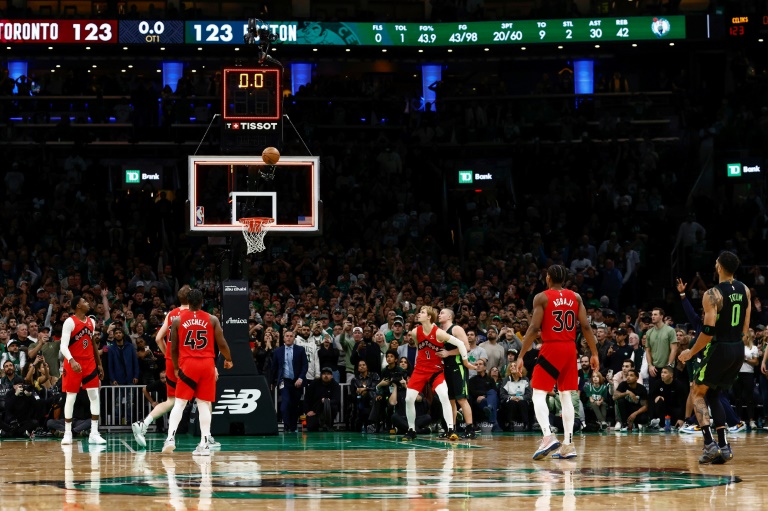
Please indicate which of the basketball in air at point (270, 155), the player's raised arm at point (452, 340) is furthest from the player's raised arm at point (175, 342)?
the player's raised arm at point (452, 340)

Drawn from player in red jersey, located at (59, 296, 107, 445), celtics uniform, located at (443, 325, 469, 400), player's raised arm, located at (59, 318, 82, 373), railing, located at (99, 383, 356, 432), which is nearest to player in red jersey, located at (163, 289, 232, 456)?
player's raised arm, located at (59, 318, 82, 373)

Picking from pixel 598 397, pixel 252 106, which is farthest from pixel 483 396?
pixel 252 106

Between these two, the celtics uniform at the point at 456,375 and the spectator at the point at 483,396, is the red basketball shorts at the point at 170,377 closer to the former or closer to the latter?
the celtics uniform at the point at 456,375

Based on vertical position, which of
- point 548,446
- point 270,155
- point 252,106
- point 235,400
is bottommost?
point 548,446

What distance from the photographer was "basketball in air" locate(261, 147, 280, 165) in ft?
64.4

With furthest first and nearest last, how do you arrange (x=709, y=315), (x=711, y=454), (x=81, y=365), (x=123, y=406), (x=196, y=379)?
1. (x=123, y=406)
2. (x=81, y=365)
3. (x=196, y=379)
4. (x=709, y=315)
5. (x=711, y=454)

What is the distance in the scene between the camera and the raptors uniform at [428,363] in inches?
760

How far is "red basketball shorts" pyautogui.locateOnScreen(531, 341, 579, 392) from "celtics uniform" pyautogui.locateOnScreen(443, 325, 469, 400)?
5027 mm

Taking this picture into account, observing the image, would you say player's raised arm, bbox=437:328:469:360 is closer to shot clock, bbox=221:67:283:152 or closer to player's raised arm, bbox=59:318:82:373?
shot clock, bbox=221:67:283:152

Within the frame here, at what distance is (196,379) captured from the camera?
634 inches

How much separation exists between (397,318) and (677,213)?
13.9 metres

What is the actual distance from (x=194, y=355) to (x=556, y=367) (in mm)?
4650

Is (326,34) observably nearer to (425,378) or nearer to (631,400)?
(631,400)

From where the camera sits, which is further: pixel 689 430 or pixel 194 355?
pixel 689 430
